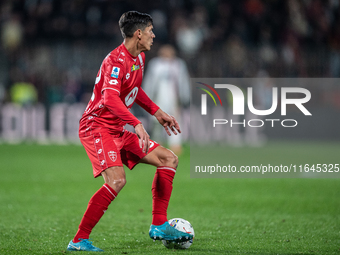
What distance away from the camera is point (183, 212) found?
5.99 metres

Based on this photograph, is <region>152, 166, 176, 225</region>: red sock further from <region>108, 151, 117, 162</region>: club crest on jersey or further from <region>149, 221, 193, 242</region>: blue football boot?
<region>108, 151, 117, 162</region>: club crest on jersey

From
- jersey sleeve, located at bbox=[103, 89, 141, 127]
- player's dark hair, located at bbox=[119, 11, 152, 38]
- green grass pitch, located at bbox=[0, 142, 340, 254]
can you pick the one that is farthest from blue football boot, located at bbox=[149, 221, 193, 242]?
player's dark hair, located at bbox=[119, 11, 152, 38]

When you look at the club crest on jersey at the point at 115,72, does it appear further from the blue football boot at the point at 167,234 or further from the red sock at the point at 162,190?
the blue football boot at the point at 167,234

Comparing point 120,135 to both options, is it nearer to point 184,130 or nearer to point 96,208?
point 96,208

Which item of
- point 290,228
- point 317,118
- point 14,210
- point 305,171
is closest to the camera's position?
point 290,228

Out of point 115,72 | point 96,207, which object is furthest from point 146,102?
point 96,207

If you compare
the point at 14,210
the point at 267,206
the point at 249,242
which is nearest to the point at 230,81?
the point at 267,206

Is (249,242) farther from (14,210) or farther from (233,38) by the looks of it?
(233,38)

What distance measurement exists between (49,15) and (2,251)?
1510 cm

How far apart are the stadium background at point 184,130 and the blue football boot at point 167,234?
0.12 metres

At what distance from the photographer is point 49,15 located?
17969 mm

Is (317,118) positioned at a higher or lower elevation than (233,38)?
lower

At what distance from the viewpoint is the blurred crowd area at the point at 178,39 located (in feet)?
54.4

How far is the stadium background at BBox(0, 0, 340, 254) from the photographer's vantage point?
487 centimetres
